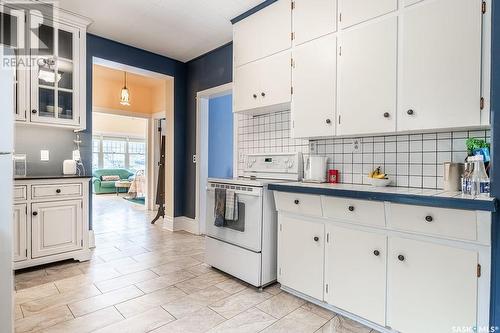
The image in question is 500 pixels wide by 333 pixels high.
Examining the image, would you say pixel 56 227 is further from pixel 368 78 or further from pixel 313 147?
pixel 368 78

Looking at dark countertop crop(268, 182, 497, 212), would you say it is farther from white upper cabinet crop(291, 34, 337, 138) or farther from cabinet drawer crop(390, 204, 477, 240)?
white upper cabinet crop(291, 34, 337, 138)

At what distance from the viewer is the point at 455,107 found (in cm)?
168

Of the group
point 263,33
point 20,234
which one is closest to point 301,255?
point 263,33

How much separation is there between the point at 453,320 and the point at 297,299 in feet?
3.49

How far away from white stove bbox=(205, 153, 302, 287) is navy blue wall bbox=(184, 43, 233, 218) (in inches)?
64.5

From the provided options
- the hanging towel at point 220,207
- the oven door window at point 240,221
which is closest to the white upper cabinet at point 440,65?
the oven door window at point 240,221

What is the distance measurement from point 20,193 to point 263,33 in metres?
2.81

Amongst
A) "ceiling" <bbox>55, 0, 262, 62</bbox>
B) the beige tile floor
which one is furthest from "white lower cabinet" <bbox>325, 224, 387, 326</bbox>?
"ceiling" <bbox>55, 0, 262, 62</bbox>

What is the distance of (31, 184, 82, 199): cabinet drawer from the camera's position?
8.98 ft

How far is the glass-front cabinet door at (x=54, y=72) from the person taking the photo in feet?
9.53

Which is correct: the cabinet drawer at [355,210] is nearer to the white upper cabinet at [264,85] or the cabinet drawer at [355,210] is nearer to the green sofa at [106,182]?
the white upper cabinet at [264,85]

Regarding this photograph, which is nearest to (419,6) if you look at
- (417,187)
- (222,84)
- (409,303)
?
(417,187)

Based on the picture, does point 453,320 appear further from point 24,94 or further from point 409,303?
point 24,94

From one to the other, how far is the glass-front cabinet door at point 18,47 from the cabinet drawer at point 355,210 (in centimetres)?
307
